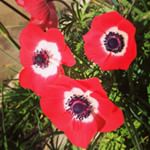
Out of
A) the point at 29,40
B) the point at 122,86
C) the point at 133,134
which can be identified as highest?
the point at 29,40

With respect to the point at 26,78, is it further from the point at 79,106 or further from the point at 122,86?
the point at 122,86

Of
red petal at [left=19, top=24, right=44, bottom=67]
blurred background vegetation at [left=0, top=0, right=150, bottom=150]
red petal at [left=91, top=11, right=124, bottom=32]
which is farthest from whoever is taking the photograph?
blurred background vegetation at [left=0, top=0, right=150, bottom=150]

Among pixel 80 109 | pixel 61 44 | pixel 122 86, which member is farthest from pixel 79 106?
pixel 122 86

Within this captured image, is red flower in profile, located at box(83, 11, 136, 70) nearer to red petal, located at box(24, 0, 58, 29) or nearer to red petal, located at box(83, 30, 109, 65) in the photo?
red petal, located at box(83, 30, 109, 65)

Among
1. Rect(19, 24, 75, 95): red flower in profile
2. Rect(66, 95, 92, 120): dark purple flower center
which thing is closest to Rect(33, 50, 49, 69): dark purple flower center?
Rect(19, 24, 75, 95): red flower in profile

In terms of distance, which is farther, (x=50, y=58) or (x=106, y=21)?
(x=50, y=58)

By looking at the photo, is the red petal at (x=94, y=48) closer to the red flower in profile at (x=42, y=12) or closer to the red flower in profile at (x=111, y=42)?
the red flower in profile at (x=111, y=42)

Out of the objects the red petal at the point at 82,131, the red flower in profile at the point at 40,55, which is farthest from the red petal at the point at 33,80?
the red petal at the point at 82,131
